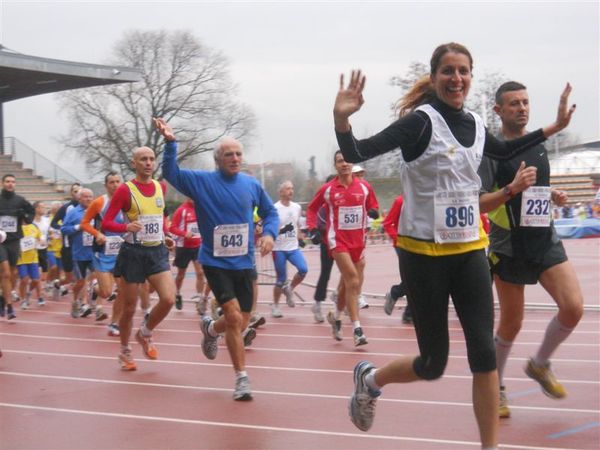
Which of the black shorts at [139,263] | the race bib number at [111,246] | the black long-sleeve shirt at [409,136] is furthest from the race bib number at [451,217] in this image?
the race bib number at [111,246]

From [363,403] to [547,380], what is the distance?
1637mm

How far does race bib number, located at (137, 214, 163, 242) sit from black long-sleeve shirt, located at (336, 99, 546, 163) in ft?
15.7

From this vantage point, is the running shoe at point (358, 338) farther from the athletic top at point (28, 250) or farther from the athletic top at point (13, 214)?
the athletic top at point (28, 250)

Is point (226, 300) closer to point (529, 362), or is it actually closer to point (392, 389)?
point (392, 389)

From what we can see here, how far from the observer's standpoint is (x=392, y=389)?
751 cm

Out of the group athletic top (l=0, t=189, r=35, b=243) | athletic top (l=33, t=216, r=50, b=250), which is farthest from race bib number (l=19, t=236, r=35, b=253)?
athletic top (l=0, t=189, r=35, b=243)

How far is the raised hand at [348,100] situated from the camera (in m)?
4.42

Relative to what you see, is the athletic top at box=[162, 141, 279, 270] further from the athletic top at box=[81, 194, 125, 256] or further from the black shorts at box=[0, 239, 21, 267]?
the black shorts at box=[0, 239, 21, 267]

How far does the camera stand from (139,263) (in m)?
9.04

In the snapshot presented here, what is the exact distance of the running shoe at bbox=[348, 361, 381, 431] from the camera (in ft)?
17.7

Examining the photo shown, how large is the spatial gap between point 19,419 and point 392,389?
275 centimetres

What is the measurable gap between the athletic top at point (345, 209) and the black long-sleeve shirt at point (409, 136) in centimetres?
561

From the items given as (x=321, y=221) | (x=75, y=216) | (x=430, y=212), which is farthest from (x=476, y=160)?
(x=75, y=216)

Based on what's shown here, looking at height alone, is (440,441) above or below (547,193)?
below
